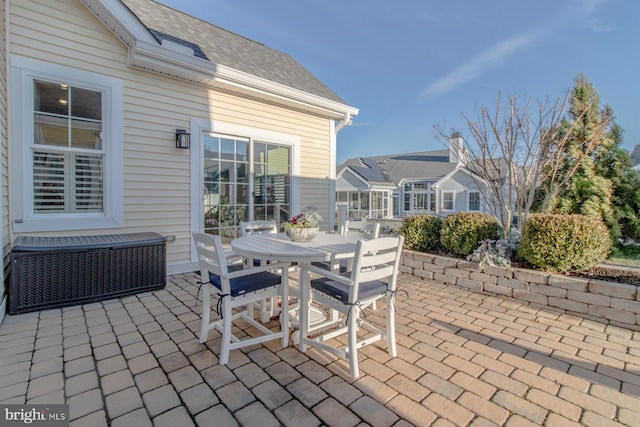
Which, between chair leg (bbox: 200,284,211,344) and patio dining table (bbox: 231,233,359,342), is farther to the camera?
chair leg (bbox: 200,284,211,344)

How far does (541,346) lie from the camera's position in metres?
2.44

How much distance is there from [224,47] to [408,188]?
52.9ft

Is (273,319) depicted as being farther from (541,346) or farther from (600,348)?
(600,348)

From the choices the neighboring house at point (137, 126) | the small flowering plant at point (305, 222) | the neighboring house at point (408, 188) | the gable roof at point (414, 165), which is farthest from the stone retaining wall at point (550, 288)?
the gable roof at point (414, 165)

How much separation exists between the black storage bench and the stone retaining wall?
148 inches

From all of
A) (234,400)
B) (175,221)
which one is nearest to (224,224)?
(175,221)

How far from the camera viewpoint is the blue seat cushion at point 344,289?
2113mm

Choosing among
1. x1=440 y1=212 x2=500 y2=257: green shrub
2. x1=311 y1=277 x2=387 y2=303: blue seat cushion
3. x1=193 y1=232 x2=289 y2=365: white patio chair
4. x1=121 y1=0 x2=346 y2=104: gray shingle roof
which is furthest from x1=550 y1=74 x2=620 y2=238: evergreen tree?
x1=193 y1=232 x2=289 y2=365: white patio chair

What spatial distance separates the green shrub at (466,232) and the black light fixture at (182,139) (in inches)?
157

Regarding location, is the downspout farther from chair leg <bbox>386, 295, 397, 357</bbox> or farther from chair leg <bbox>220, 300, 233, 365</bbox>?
chair leg <bbox>220, 300, 233, 365</bbox>

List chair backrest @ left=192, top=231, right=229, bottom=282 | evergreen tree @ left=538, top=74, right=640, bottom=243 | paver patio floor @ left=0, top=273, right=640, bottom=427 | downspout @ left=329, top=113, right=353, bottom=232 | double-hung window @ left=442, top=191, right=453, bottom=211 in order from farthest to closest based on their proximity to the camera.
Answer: double-hung window @ left=442, top=191, right=453, bottom=211 < evergreen tree @ left=538, top=74, right=640, bottom=243 < downspout @ left=329, top=113, right=353, bottom=232 < chair backrest @ left=192, top=231, right=229, bottom=282 < paver patio floor @ left=0, top=273, right=640, bottom=427

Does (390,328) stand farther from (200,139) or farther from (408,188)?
(408,188)

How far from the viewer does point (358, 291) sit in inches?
83.4

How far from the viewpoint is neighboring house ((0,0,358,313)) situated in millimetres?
3484
